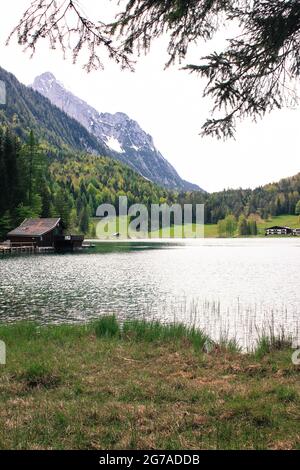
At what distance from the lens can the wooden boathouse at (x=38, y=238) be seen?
295 feet

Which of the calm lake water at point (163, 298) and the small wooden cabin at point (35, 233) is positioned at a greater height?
the small wooden cabin at point (35, 233)

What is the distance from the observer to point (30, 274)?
46.3 metres

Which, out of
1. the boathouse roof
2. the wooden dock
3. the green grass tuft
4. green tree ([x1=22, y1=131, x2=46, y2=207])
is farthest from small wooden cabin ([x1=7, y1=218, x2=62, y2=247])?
the green grass tuft

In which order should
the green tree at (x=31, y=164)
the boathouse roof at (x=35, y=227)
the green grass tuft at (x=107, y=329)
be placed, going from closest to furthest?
1. the green grass tuft at (x=107, y=329)
2. the boathouse roof at (x=35, y=227)
3. the green tree at (x=31, y=164)

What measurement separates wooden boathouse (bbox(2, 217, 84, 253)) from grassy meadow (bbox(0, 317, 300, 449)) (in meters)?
76.5

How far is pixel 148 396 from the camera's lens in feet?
26.7

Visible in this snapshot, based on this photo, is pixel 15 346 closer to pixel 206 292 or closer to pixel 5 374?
pixel 5 374

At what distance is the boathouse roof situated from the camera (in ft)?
296

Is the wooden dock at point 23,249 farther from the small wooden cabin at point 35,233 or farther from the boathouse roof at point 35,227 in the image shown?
the boathouse roof at point 35,227

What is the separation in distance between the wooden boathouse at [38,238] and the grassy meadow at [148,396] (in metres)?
76.5

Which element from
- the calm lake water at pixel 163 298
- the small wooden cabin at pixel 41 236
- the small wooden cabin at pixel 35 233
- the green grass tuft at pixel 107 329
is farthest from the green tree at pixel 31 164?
the green grass tuft at pixel 107 329

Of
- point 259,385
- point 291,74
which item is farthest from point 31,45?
point 259,385

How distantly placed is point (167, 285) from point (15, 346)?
25899mm

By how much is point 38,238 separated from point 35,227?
8.16 ft
